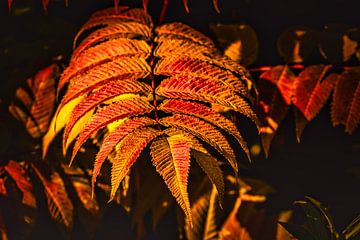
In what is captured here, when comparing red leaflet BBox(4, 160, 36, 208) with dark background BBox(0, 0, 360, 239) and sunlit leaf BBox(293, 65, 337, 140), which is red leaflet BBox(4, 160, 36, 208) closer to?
dark background BBox(0, 0, 360, 239)

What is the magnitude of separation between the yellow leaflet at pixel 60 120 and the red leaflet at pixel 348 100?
44 cm

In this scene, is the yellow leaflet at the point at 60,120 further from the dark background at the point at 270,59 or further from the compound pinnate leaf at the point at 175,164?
the compound pinnate leaf at the point at 175,164

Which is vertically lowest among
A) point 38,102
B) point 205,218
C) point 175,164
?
point 205,218

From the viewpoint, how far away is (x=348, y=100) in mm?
1280

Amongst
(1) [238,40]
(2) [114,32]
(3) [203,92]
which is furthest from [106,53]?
(1) [238,40]

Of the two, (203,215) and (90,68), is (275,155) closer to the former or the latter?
(203,215)

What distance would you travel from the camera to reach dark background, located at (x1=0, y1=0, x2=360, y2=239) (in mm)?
1452

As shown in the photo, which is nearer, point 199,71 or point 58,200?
point 199,71

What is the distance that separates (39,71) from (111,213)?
38 cm

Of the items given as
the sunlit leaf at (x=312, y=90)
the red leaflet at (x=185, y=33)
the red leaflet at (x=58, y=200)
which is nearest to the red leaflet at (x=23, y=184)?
the red leaflet at (x=58, y=200)

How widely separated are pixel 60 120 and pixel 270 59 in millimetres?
453

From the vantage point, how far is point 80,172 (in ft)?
4.60

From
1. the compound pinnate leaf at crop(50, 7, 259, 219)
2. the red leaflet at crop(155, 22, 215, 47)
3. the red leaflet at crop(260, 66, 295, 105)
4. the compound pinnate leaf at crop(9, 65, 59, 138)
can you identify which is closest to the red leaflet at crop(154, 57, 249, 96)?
the compound pinnate leaf at crop(50, 7, 259, 219)

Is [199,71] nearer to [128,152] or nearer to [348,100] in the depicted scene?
[128,152]
